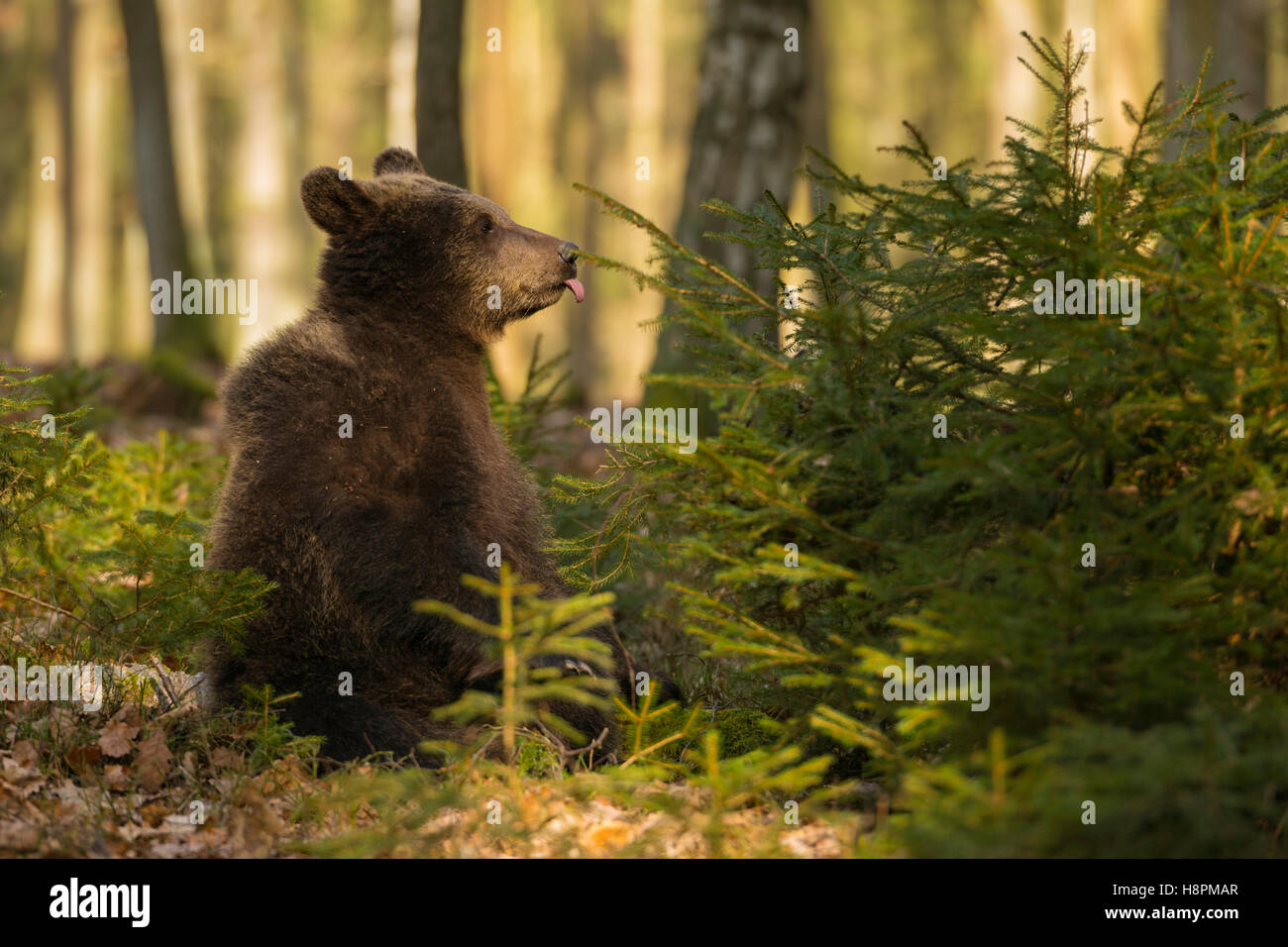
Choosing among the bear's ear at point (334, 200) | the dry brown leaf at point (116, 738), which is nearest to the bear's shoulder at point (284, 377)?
the bear's ear at point (334, 200)

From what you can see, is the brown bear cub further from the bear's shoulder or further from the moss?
the moss

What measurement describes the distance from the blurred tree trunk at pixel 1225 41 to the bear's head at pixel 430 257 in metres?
10.4

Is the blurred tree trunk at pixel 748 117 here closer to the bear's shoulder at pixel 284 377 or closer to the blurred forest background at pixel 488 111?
the blurred forest background at pixel 488 111

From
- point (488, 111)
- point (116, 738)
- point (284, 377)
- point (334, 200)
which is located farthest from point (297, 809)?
point (488, 111)

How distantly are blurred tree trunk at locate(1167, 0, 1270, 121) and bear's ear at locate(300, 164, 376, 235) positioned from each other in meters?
11.1

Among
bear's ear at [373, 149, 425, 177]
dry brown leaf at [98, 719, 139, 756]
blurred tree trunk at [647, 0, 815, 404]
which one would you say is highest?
blurred tree trunk at [647, 0, 815, 404]

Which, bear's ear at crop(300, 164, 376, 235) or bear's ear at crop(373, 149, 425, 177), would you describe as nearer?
bear's ear at crop(300, 164, 376, 235)

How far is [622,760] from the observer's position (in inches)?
198

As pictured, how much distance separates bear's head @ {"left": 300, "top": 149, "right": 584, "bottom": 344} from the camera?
5.35 m

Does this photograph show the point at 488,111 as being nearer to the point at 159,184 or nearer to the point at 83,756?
the point at 159,184

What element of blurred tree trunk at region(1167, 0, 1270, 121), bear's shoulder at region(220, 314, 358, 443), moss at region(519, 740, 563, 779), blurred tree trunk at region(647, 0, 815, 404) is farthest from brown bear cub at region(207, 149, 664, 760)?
blurred tree trunk at region(1167, 0, 1270, 121)

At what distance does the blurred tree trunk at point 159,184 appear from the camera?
14.8 meters

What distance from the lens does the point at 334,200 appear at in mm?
5293
